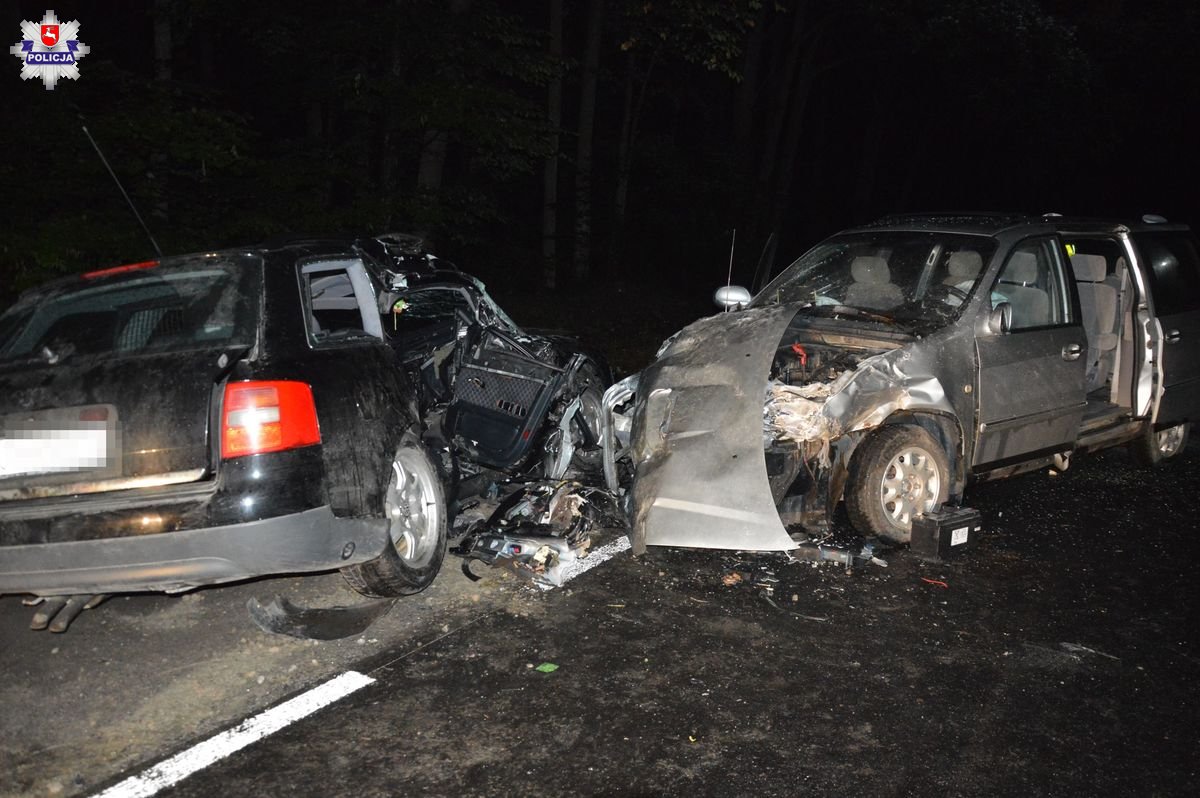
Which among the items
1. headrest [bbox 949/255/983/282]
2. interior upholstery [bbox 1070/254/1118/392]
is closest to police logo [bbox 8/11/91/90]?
headrest [bbox 949/255/983/282]

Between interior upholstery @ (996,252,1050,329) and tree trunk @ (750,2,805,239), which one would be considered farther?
tree trunk @ (750,2,805,239)

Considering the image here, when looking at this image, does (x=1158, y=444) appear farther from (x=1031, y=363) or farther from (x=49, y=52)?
(x=49, y=52)

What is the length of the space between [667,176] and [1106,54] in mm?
13326

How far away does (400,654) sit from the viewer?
4078 millimetres

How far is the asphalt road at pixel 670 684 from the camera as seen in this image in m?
3.22

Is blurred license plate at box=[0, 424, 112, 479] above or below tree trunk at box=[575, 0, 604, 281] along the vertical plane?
below

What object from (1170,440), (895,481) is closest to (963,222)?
(895,481)

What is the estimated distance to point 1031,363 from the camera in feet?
19.4

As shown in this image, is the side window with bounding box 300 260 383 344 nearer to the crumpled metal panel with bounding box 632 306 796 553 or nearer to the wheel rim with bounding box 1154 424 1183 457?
the crumpled metal panel with bounding box 632 306 796 553

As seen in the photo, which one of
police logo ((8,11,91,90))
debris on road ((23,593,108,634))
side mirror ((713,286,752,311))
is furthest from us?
police logo ((8,11,91,90))

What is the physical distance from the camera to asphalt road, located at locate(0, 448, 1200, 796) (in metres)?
3.22

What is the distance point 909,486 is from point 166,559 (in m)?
3.95

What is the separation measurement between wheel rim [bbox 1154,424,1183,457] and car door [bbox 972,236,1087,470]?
1.43 m

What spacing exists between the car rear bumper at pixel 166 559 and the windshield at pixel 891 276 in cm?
382
